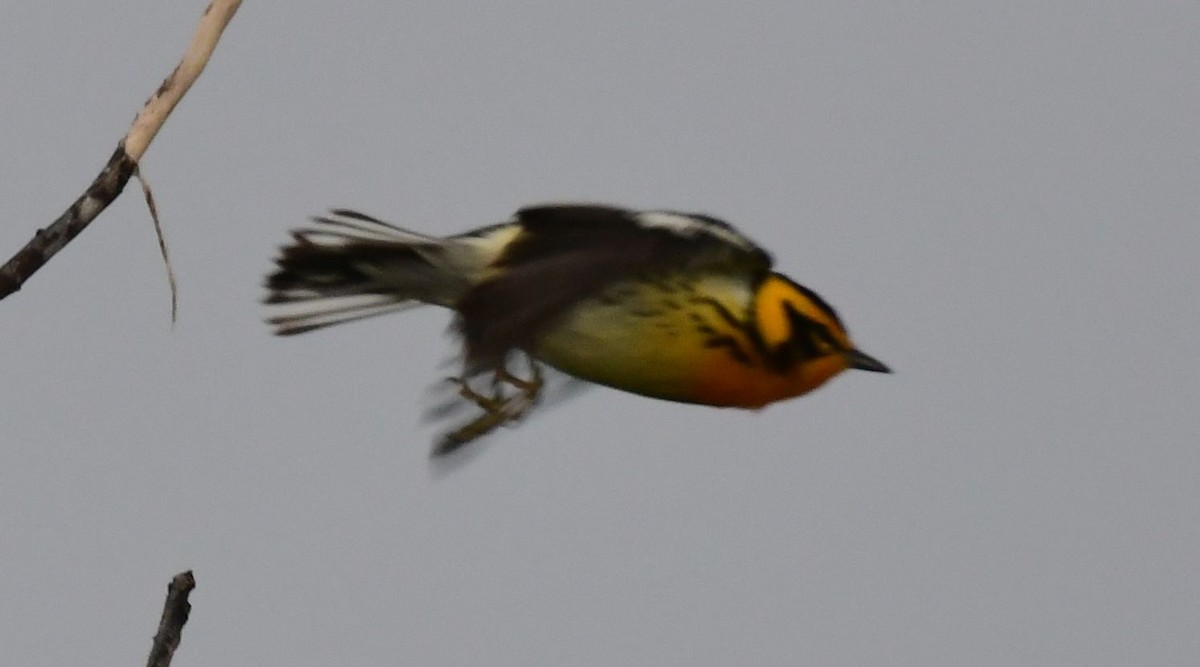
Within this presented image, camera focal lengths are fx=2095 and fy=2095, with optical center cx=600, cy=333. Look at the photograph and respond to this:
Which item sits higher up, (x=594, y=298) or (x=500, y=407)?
(x=594, y=298)

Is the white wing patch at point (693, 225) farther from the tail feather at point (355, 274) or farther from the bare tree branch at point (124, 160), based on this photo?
the bare tree branch at point (124, 160)

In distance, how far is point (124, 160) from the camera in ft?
10.6

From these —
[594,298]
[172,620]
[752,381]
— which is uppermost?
[594,298]

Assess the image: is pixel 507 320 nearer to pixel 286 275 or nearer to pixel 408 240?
pixel 408 240

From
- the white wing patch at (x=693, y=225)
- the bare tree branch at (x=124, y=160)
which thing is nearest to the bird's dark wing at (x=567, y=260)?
the white wing patch at (x=693, y=225)

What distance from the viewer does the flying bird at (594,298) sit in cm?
459

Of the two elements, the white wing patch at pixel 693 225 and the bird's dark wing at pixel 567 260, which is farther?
the white wing patch at pixel 693 225

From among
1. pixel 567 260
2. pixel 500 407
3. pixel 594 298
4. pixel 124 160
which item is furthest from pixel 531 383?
pixel 124 160

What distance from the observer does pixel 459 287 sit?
481 cm

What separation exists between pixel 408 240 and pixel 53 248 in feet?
6.23

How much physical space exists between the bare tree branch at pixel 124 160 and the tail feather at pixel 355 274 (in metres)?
1.42

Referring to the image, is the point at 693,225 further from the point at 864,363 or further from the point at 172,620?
the point at 172,620

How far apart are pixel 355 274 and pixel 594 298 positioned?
64 cm

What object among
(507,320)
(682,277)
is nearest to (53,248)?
(507,320)
